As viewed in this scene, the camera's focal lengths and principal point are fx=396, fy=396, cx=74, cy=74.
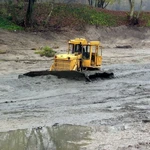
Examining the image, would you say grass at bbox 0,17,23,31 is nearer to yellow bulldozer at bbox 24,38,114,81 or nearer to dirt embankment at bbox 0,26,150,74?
dirt embankment at bbox 0,26,150,74

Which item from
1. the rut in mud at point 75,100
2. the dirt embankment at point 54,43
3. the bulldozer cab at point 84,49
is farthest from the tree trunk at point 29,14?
the bulldozer cab at point 84,49

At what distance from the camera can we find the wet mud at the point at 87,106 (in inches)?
475

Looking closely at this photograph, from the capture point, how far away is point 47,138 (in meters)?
11.5

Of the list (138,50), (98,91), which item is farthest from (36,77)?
(138,50)

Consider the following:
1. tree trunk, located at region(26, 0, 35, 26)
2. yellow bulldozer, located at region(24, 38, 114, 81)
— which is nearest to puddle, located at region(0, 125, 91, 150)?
yellow bulldozer, located at region(24, 38, 114, 81)

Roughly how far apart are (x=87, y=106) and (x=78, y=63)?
7429 millimetres

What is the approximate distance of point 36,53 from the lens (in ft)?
Answer: 116

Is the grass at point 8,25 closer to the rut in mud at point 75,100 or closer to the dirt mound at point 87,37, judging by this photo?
the dirt mound at point 87,37

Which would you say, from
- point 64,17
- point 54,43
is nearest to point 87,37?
point 64,17

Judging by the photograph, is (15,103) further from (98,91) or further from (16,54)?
(16,54)

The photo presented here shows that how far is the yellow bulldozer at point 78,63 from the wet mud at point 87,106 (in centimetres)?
38

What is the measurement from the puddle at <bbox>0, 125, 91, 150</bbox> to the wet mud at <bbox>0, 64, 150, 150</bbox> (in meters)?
0.41

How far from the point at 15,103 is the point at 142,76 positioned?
11.9 m

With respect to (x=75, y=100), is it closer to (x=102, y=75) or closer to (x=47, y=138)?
(x=47, y=138)
